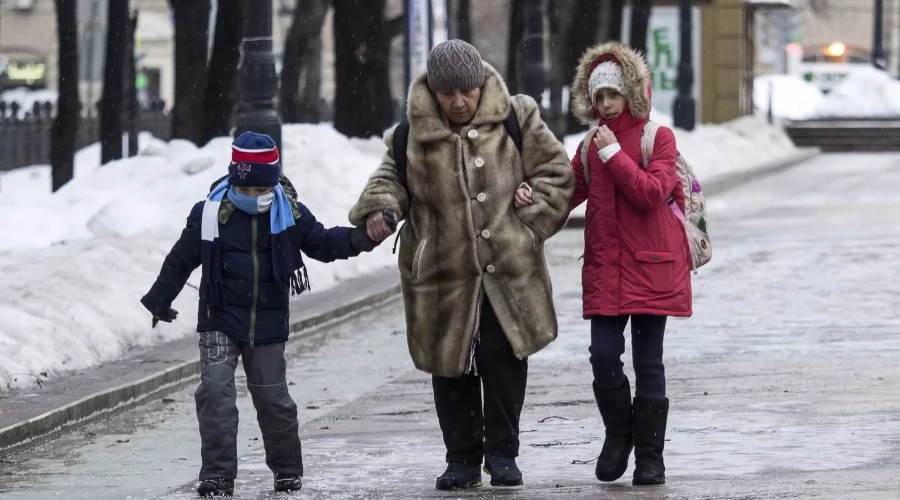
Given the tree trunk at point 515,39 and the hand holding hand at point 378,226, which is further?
the tree trunk at point 515,39

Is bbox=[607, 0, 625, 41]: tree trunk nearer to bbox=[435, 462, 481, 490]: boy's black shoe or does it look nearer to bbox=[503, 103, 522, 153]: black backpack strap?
bbox=[503, 103, 522, 153]: black backpack strap

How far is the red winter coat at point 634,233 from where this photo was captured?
663 cm

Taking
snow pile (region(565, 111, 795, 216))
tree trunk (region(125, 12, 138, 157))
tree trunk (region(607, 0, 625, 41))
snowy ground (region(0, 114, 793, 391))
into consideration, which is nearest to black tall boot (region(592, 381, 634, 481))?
snowy ground (region(0, 114, 793, 391))

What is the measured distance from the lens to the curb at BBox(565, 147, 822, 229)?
94.5 ft

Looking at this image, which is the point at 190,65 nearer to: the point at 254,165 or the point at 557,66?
the point at 557,66

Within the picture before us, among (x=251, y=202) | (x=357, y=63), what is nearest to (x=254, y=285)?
(x=251, y=202)

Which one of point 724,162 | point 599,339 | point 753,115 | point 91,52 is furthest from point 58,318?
point 91,52

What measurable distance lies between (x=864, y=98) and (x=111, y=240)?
43.9 meters

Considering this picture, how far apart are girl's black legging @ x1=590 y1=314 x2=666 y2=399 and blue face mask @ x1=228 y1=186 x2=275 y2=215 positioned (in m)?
1.28

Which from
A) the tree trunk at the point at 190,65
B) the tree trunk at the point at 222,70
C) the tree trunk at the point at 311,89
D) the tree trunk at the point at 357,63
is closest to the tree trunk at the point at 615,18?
the tree trunk at the point at 311,89

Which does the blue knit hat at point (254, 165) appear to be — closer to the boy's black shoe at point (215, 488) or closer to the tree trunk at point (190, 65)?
the boy's black shoe at point (215, 488)

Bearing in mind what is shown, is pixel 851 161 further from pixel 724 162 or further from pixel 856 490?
pixel 856 490

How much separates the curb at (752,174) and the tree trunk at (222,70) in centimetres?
451

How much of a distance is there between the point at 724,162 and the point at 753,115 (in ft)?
40.5
